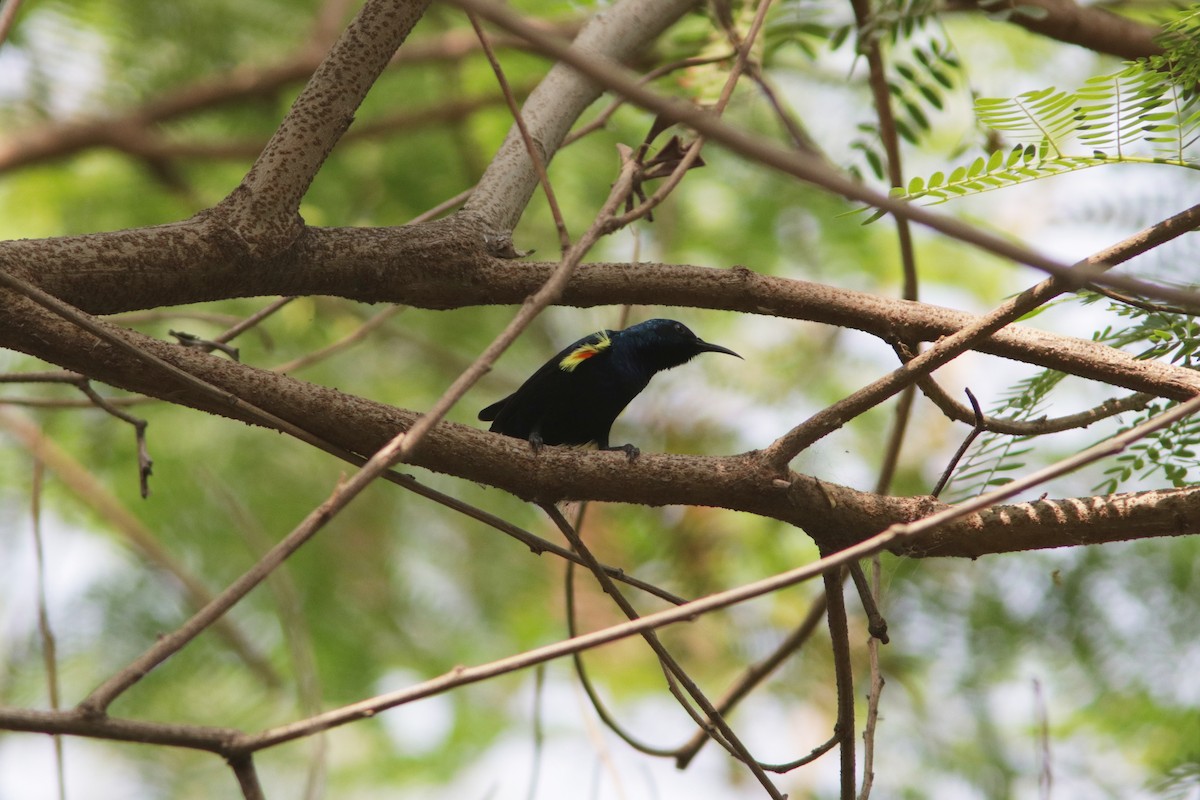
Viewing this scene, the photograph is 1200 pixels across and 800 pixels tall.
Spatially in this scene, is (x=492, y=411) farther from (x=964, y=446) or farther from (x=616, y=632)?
(x=616, y=632)

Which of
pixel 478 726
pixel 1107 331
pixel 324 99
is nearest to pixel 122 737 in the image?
pixel 324 99

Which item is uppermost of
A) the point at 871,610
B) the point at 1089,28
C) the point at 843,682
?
the point at 1089,28

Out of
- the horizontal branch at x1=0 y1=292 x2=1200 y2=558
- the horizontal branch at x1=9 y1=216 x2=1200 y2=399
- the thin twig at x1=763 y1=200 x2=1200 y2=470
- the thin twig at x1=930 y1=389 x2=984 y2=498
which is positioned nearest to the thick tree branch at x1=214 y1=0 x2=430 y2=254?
the horizontal branch at x1=9 y1=216 x2=1200 y2=399

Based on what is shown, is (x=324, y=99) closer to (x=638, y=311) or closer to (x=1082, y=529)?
(x=1082, y=529)

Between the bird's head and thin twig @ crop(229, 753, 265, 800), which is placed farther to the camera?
the bird's head

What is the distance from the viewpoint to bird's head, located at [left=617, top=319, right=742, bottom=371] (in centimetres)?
489

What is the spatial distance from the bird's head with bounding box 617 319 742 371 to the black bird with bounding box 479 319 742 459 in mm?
83

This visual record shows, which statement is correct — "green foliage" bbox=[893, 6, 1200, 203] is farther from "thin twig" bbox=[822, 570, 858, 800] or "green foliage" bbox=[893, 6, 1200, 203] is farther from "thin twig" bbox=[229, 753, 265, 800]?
"thin twig" bbox=[229, 753, 265, 800]

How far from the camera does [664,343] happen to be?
4.99 meters

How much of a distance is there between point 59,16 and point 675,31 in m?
3.24

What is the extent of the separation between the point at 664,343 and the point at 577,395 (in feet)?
2.15

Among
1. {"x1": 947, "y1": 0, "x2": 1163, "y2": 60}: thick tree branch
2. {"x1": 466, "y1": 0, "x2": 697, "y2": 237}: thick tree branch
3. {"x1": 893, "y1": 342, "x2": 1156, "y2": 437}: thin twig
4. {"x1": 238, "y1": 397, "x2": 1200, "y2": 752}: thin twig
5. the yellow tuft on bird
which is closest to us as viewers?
{"x1": 238, "y1": 397, "x2": 1200, "y2": 752}: thin twig

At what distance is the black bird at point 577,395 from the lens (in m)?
4.46

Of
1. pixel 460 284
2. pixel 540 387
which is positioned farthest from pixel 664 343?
pixel 460 284
